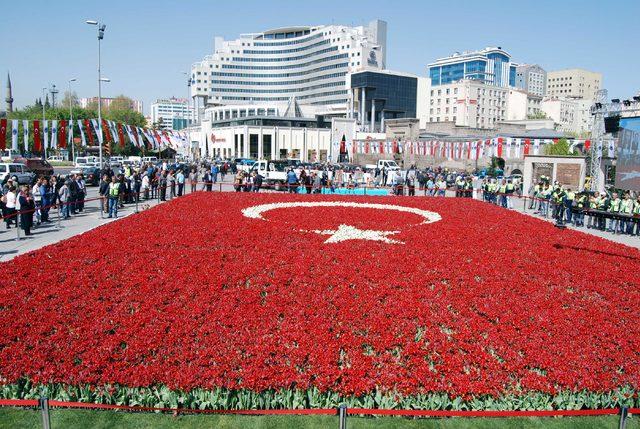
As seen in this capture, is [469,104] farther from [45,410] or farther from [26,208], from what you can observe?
[45,410]

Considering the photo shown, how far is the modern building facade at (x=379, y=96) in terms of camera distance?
138000 millimetres

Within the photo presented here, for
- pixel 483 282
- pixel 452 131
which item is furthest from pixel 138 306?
pixel 452 131

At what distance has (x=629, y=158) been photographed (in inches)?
974

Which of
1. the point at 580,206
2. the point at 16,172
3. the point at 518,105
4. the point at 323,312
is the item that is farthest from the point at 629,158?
the point at 518,105

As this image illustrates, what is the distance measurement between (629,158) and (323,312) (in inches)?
822

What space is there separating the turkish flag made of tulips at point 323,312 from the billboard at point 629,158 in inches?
251

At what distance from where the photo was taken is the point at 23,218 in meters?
20.4

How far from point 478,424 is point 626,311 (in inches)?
239

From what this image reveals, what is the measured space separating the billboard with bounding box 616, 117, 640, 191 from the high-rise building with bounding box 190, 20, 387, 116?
13900 centimetres

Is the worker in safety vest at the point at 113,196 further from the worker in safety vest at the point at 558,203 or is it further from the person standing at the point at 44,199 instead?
the worker in safety vest at the point at 558,203

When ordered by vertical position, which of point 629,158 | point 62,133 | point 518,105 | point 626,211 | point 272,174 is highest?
point 518,105

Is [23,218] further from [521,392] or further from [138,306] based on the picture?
[521,392]

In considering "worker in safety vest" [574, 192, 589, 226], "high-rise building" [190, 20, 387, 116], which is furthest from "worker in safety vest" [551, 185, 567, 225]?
"high-rise building" [190, 20, 387, 116]

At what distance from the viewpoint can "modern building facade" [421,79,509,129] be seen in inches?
5192
